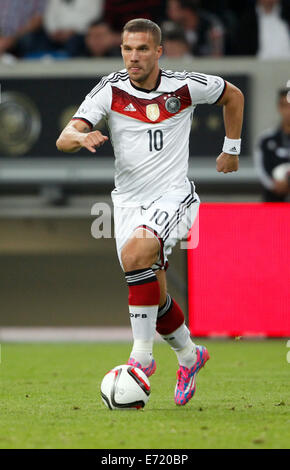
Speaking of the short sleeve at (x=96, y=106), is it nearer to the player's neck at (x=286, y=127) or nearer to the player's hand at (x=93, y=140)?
the player's hand at (x=93, y=140)

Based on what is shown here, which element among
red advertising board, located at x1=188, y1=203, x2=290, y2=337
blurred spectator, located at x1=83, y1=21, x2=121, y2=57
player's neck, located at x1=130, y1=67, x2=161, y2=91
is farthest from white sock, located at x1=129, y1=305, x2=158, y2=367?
blurred spectator, located at x1=83, y1=21, x2=121, y2=57

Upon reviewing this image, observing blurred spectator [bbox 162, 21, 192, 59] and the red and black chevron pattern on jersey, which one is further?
blurred spectator [bbox 162, 21, 192, 59]

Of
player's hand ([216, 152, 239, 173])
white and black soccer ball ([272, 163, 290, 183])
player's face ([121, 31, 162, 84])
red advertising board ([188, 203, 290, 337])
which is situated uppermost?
player's face ([121, 31, 162, 84])

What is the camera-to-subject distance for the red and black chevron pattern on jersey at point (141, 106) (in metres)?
6.62

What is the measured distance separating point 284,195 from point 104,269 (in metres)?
2.87

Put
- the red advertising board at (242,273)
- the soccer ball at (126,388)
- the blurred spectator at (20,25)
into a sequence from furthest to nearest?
1. the blurred spectator at (20,25)
2. the red advertising board at (242,273)
3. the soccer ball at (126,388)

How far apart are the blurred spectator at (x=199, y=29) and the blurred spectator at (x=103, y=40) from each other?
766 millimetres

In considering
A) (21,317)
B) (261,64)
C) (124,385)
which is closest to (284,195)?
(261,64)

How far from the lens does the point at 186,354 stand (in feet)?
22.4

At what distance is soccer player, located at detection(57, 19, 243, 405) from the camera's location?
6320 mm

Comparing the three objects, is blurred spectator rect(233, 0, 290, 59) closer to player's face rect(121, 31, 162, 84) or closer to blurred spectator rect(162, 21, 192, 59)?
blurred spectator rect(162, 21, 192, 59)

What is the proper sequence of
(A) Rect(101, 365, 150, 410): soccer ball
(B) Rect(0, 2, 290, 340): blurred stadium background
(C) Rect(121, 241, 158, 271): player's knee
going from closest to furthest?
(A) Rect(101, 365, 150, 410): soccer ball → (C) Rect(121, 241, 158, 271): player's knee → (B) Rect(0, 2, 290, 340): blurred stadium background

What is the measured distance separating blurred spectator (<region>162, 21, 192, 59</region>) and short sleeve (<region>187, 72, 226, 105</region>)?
20.8 ft

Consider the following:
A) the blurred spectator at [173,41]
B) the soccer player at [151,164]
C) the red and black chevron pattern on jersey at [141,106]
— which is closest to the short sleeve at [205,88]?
the soccer player at [151,164]
